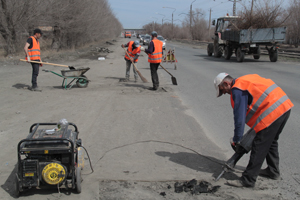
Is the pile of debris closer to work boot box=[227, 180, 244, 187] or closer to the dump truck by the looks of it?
work boot box=[227, 180, 244, 187]

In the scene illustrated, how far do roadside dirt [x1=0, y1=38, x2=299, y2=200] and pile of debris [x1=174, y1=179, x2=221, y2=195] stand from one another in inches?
2.4

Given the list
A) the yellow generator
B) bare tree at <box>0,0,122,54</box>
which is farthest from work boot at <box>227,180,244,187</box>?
bare tree at <box>0,0,122,54</box>

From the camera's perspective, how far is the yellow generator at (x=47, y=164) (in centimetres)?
322

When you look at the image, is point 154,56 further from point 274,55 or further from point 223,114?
point 274,55

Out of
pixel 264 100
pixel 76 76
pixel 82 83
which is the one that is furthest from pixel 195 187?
pixel 82 83

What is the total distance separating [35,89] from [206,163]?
673 cm

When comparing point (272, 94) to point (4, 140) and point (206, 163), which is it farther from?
point (4, 140)

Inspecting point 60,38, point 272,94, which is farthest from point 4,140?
point 60,38

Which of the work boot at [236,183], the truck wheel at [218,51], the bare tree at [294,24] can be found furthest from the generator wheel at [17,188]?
the bare tree at [294,24]

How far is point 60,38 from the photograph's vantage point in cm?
2869

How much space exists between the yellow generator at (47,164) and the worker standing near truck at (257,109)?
1923mm

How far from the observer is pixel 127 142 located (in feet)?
16.5

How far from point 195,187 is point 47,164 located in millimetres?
1769

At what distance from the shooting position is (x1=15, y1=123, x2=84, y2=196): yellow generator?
127 inches
